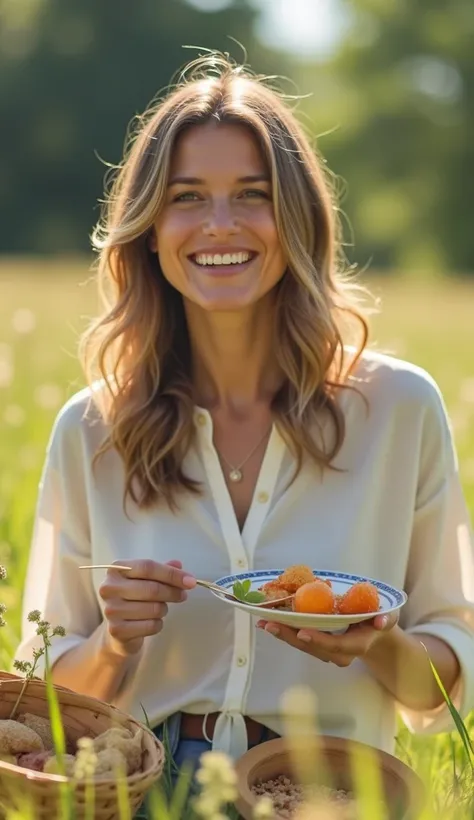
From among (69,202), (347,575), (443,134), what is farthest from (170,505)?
(443,134)

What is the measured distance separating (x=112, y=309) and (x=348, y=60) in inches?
1719

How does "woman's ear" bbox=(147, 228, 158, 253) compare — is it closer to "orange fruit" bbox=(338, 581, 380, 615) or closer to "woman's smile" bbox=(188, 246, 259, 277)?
"woman's smile" bbox=(188, 246, 259, 277)

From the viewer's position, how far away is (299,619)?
208 centimetres

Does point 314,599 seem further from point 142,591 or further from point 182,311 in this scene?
point 182,311

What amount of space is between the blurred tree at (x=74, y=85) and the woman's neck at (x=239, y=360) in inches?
1398

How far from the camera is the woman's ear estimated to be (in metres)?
2.90

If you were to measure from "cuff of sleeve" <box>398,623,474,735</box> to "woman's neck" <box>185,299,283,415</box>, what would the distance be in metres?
0.64

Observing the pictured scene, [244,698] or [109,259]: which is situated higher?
[109,259]

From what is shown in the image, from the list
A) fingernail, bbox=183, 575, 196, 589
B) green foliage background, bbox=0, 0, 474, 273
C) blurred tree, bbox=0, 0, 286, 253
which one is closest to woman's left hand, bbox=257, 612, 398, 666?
fingernail, bbox=183, 575, 196, 589

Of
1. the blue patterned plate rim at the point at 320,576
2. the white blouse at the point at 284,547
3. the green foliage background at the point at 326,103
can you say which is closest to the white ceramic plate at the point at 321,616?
the blue patterned plate rim at the point at 320,576

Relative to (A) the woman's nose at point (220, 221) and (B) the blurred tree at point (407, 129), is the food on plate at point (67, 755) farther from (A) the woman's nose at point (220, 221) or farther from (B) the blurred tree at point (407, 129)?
(B) the blurred tree at point (407, 129)

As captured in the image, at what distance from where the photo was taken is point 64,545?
2889 millimetres

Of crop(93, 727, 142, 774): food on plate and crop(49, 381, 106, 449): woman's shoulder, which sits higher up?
crop(49, 381, 106, 449): woman's shoulder

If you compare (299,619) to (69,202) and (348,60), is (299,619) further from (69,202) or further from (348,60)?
(348,60)
